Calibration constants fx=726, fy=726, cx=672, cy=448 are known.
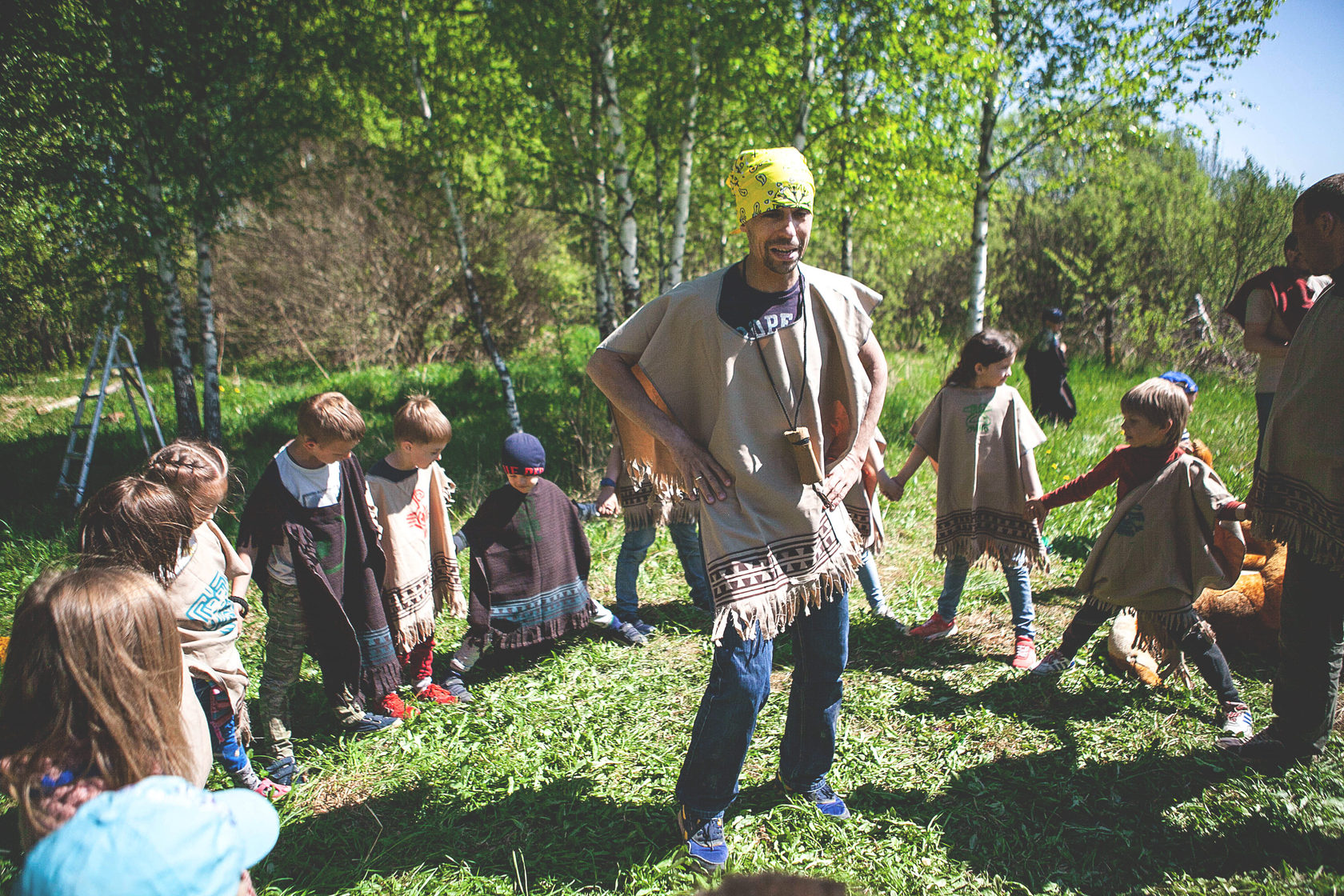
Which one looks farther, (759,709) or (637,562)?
(637,562)

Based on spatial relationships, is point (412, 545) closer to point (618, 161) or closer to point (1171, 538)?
point (1171, 538)

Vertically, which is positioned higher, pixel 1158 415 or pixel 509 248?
pixel 509 248

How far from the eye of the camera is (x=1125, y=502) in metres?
3.20

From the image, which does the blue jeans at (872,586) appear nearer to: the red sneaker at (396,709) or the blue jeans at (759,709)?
the blue jeans at (759,709)

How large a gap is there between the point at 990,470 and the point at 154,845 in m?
3.64

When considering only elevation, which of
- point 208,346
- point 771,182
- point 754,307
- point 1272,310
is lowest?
point 1272,310

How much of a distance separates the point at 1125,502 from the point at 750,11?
691 centimetres

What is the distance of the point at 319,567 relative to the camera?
3072mm

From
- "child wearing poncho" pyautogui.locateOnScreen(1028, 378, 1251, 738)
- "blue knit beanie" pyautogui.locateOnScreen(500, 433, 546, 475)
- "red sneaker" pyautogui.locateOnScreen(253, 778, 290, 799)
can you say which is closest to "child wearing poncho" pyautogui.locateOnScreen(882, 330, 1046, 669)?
"child wearing poncho" pyautogui.locateOnScreen(1028, 378, 1251, 738)

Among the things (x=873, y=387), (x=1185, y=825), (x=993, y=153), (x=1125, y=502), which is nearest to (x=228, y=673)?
(x=873, y=387)

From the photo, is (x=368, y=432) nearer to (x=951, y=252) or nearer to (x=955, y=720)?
(x=955, y=720)

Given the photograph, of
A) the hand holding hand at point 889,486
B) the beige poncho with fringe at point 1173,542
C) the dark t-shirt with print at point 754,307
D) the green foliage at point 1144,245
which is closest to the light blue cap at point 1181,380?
the beige poncho with fringe at point 1173,542

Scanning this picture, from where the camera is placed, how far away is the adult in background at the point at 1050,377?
7738 mm

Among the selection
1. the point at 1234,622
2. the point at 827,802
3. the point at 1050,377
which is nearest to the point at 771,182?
the point at 827,802
